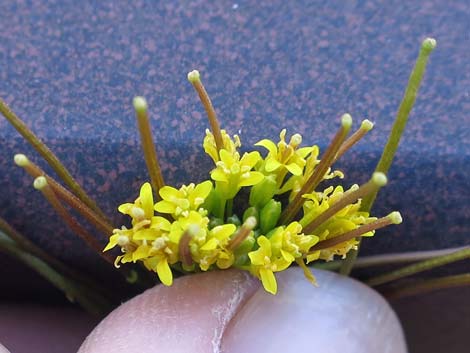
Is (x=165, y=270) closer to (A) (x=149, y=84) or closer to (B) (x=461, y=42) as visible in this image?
(A) (x=149, y=84)

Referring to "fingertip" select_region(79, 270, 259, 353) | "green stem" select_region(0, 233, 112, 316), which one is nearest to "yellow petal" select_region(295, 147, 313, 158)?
"fingertip" select_region(79, 270, 259, 353)

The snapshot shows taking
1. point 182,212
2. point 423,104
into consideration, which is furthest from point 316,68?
point 182,212

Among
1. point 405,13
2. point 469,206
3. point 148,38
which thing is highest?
point 148,38

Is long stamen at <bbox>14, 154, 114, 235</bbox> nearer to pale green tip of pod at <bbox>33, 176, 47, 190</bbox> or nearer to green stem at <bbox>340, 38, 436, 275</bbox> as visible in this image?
pale green tip of pod at <bbox>33, 176, 47, 190</bbox>

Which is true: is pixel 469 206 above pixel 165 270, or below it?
below

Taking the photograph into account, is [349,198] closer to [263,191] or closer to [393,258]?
[263,191]
